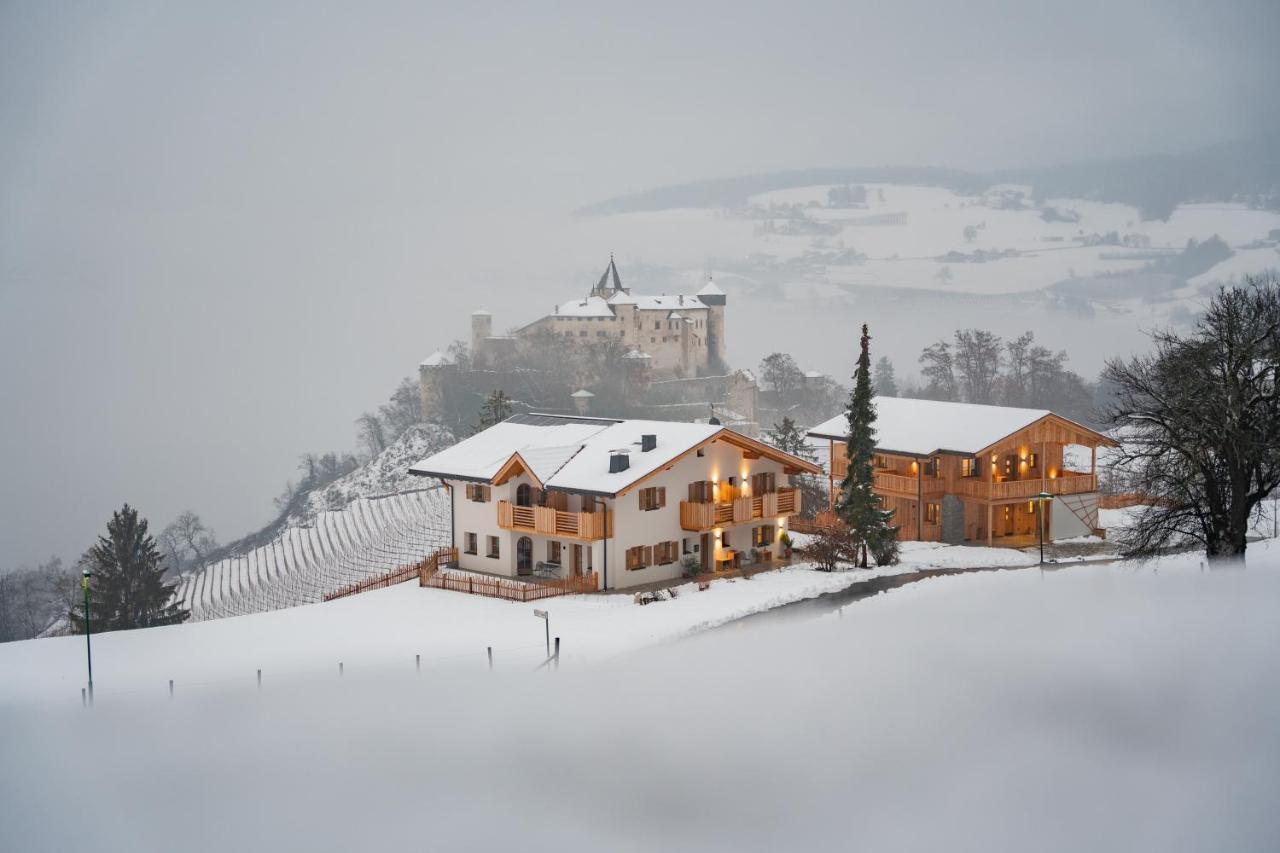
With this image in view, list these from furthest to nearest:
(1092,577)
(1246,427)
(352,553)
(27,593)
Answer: (27,593) → (352,553) → (1092,577) → (1246,427)

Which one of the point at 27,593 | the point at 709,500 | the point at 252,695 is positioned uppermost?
the point at 709,500

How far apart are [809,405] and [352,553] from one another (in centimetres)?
7394

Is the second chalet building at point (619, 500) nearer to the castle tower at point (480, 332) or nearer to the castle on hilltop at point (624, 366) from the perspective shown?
the castle on hilltop at point (624, 366)

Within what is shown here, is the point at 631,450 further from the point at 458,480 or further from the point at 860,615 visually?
the point at 860,615

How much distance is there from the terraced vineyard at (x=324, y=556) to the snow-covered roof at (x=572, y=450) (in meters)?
32.5

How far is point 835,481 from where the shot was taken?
5731 cm

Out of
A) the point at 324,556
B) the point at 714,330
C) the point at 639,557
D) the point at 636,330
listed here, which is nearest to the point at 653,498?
the point at 639,557

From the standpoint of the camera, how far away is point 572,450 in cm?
4181

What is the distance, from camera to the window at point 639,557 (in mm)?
39250

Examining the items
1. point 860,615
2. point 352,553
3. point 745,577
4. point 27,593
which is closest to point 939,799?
point 860,615

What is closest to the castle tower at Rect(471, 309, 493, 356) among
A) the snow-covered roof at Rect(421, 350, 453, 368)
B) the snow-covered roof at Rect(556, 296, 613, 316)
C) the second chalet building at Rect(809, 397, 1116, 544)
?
the snow-covered roof at Rect(556, 296, 613, 316)

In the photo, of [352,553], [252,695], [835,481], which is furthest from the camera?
[352,553]

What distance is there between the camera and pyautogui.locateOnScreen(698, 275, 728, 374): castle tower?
530 ft

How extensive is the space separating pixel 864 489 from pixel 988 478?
268 inches
